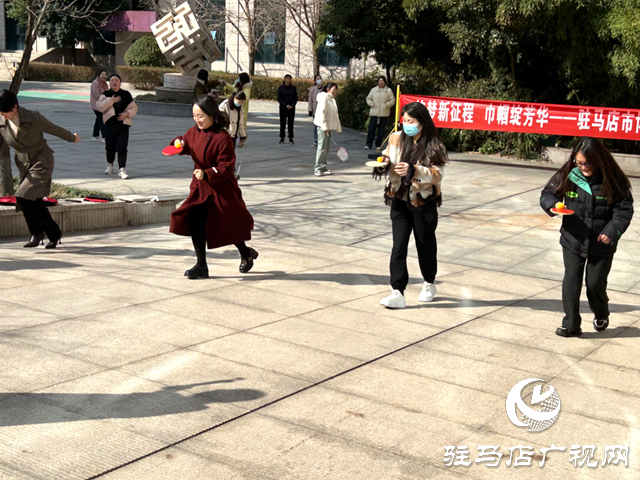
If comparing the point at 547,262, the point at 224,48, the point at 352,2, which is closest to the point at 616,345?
the point at 547,262

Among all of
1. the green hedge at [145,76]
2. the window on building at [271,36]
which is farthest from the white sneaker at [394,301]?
the green hedge at [145,76]

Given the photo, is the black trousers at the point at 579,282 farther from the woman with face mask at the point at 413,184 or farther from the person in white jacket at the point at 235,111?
the person in white jacket at the point at 235,111

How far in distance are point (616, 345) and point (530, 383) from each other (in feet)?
4.10

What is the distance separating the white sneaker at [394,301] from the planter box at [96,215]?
421 cm

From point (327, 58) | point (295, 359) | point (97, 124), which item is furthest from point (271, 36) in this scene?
point (295, 359)

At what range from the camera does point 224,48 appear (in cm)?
4522

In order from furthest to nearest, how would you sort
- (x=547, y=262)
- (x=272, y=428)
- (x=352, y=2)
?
(x=352, y=2) < (x=547, y=262) < (x=272, y=428)

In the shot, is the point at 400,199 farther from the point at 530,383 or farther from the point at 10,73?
the point at 10,73

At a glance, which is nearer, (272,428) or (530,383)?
(272,428)

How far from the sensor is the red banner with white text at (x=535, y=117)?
50.5ft

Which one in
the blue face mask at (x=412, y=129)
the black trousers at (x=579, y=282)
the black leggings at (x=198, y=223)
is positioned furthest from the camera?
the black leggings at (x=198, y=223)

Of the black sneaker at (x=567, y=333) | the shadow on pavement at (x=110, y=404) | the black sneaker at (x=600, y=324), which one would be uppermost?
Result: the black sneaker at (x=600, y=324)

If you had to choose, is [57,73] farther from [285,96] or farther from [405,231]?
[405,231]

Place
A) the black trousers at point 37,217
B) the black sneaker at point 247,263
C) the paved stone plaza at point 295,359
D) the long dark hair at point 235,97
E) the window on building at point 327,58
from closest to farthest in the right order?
the paved stone plaza at point 295,359
the black sneaker at point 247,263
the black trousers at point 37,217
the long dark hair at point 235,97
the window on building at point 327,58
